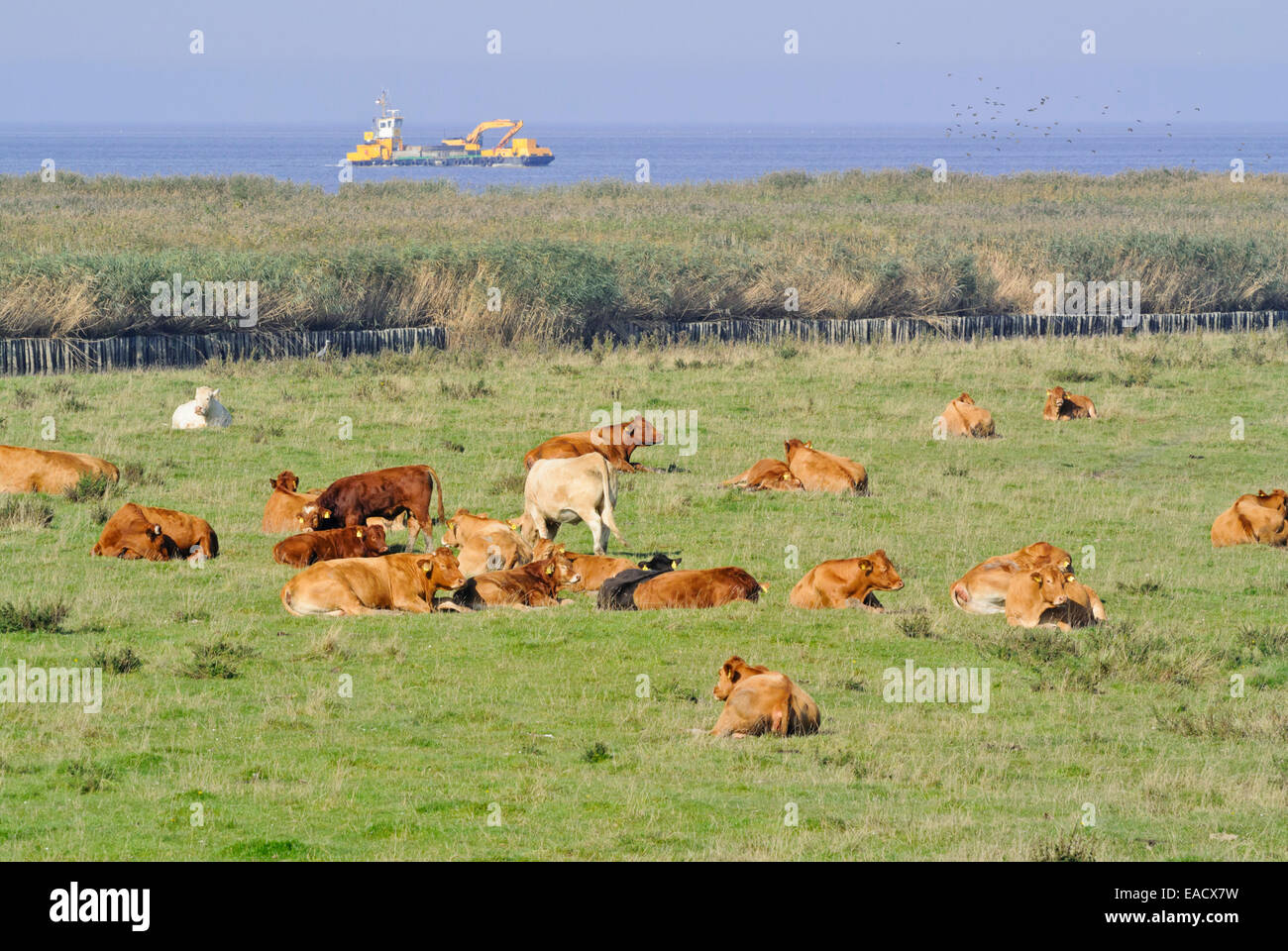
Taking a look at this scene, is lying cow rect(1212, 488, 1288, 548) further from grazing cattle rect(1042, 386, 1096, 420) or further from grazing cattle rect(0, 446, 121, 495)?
grazing cattle rect(0, 446, 121, 495)

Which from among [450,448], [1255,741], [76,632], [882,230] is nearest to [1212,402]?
[450,448]

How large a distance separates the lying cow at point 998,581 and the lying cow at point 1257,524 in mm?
4045

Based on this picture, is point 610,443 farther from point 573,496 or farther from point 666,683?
point 666,683

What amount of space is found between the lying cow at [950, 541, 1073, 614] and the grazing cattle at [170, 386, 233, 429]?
13153 millimetres

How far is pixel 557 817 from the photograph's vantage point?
905 centimetres

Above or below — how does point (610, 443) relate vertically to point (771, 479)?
above

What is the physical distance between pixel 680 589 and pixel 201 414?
11795mm

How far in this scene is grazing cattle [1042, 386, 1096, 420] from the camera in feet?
87.9

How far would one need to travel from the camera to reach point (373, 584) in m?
14.1

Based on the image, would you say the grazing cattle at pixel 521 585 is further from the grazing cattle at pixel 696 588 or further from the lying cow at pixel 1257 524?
the lying cow at pixel 1257 524

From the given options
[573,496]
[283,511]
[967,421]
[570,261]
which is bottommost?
[967,421]

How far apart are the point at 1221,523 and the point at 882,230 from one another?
36.8m

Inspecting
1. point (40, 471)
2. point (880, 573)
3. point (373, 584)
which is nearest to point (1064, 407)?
point (880, 573)

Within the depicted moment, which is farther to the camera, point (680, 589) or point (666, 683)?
point (680, 589)
